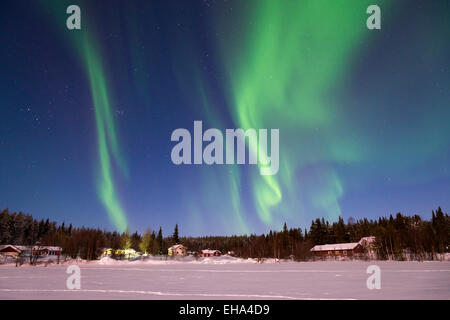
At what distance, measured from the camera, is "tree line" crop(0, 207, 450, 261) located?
86.1 meters

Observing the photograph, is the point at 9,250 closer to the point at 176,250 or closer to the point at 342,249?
the point at 176,250

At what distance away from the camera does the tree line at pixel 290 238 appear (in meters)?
86.1

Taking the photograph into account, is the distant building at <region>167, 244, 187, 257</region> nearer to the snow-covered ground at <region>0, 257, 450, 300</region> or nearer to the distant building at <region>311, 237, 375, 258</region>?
the distant building at <region>311, 237, 375, 258</region>

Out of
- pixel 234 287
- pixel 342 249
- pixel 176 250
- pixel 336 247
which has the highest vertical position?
pixel 234 287

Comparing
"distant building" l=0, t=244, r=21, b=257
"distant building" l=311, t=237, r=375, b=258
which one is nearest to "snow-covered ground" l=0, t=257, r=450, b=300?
"distant building" l=311, t=237, r=375, b=258

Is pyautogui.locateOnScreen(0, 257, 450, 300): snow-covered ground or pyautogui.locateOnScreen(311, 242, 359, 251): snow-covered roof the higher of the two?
pyautogui.locateOnScreen(0, 257, 450, 300): snow-covered ground

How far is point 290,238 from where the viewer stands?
408 feet

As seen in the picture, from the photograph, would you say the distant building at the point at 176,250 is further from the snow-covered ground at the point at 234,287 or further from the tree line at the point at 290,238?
the snow-covered ground at the point at 234,287

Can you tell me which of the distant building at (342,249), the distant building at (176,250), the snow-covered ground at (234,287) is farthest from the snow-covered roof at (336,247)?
the snow-covered ground at (234,287)

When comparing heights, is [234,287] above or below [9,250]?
above

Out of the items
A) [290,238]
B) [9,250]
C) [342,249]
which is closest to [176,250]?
[290,238]
